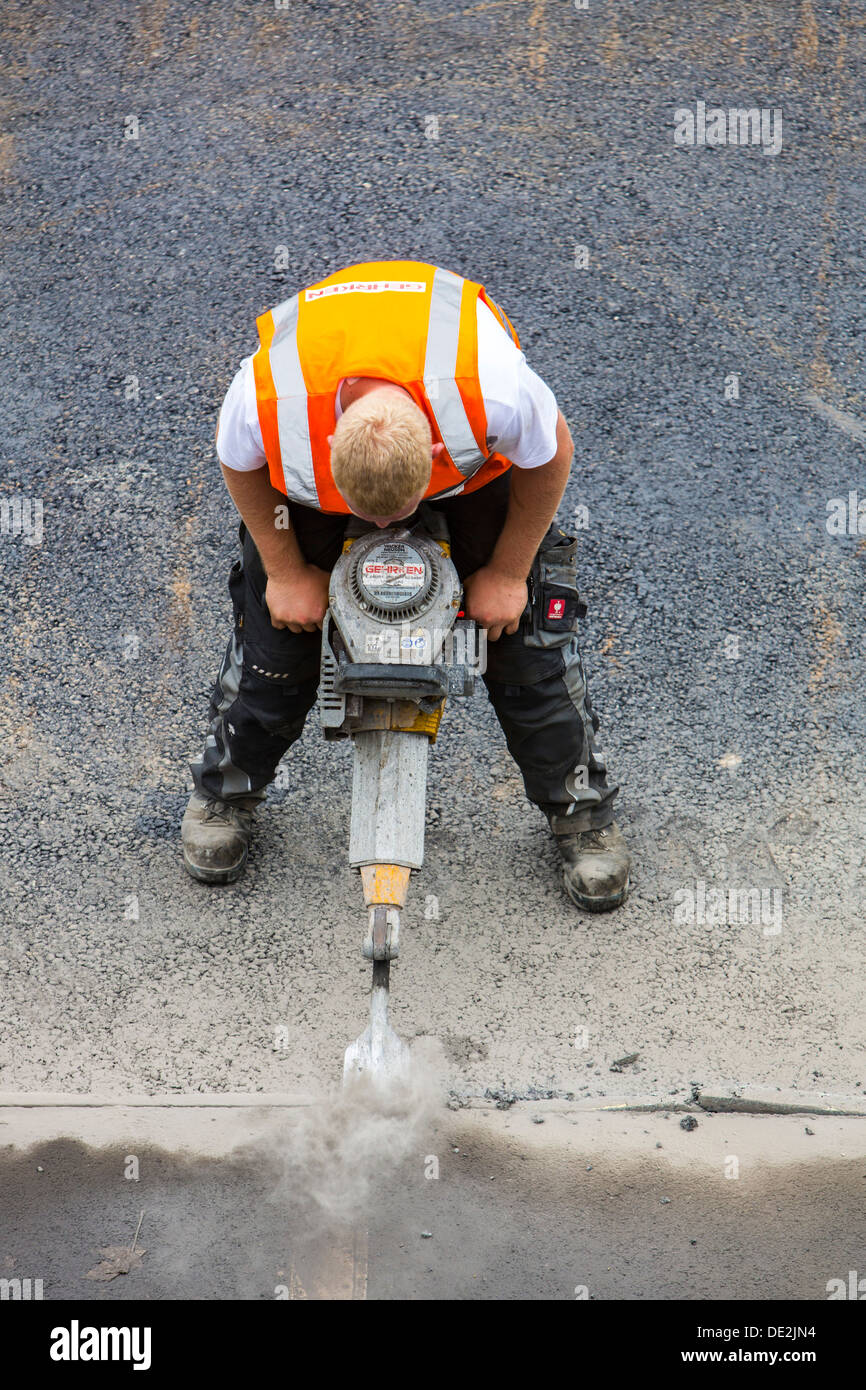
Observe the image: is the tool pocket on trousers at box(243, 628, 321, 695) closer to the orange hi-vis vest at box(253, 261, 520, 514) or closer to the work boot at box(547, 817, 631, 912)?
the orange hi-vis vest at box(253, 261, 520, 514)

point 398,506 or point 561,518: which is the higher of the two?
point 561,518

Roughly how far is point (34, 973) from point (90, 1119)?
0.56 metres

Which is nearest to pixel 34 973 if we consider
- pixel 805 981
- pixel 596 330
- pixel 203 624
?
pixel 203 624

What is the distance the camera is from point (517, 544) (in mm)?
3045

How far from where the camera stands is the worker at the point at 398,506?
8.51 ft

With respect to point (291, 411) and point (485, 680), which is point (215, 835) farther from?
point (291, 411)

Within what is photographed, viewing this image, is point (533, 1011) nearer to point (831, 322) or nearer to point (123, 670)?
point (123, 670)

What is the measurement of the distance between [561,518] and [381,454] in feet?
8.45

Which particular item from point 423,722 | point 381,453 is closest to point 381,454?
point 381,453

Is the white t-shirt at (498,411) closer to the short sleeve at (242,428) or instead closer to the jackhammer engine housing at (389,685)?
the short sleeve at (242,428)

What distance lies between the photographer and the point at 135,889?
149 inches

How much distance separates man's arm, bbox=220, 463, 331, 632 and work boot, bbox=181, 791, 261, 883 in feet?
2.57

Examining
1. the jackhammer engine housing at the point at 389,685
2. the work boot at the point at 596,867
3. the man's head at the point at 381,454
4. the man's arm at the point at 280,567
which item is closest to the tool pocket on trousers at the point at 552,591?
the jackhammer engine housing at the point at 389,685

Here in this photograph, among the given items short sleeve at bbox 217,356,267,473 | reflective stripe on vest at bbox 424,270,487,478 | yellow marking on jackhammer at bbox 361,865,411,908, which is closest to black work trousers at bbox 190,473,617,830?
short sleeve at bbox 217,356,267,473
